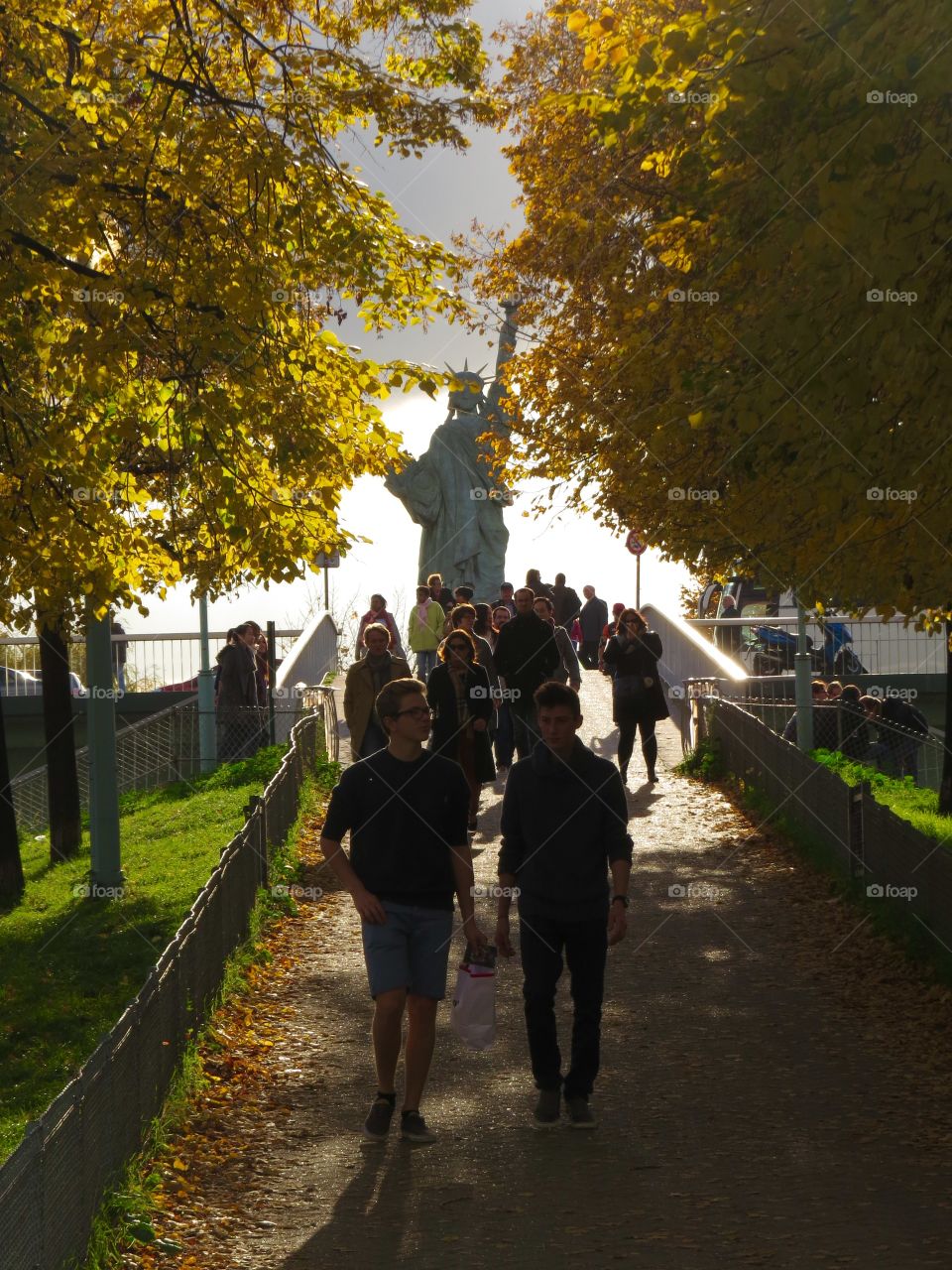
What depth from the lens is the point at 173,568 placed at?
13203 mm

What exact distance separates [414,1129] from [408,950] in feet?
2.39

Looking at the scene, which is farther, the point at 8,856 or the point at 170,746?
the point at 170,746

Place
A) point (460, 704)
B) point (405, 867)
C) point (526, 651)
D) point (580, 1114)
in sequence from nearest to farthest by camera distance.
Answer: point (405, 867), point (580, 1114), point (460, 704), point (526, 651)

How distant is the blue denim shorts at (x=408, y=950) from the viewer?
22.7 ft

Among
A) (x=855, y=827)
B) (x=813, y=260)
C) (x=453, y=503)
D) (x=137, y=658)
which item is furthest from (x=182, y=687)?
(x=813, y=260)

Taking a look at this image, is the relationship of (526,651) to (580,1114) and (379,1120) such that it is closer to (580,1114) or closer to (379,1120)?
(580,1114)

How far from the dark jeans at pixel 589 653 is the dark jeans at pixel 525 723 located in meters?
13.5

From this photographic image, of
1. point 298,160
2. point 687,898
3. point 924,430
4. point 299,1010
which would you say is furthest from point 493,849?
point 924,430

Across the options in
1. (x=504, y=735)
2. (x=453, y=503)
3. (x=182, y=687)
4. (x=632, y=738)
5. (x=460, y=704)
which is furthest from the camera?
(x=453, y=503)

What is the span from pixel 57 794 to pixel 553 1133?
38.0 ft

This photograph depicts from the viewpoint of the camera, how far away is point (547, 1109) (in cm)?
729

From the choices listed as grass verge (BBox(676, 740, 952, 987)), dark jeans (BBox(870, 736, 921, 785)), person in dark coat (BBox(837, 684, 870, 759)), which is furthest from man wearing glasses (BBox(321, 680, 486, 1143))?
dark jeans (BBox(870, 736, 921, 785))

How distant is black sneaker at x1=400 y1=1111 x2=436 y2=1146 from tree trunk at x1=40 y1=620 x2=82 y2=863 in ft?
36.1

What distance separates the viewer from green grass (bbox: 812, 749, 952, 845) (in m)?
15.8
